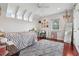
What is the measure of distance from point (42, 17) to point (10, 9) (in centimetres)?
54

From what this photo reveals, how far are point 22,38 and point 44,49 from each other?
0.42 metres

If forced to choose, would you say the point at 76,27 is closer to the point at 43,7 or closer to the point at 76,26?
the point at 76,26

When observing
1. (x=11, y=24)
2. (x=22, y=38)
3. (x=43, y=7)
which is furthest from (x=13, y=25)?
(x=43, y=7)

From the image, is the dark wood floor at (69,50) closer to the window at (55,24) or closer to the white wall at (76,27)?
the white wall at (76,27)

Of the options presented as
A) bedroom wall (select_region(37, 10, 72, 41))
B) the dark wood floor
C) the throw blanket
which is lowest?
the dark wood floor

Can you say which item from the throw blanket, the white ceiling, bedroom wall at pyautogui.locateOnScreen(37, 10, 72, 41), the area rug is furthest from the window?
the throw blanket

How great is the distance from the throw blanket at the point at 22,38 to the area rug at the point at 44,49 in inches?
3.0

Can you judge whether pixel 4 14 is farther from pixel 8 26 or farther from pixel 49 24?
pixel 49 24

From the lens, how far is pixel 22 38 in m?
1.95

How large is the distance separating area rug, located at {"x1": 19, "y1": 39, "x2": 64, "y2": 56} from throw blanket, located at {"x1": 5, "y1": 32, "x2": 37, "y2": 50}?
8cm

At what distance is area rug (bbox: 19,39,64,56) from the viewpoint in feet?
6.39

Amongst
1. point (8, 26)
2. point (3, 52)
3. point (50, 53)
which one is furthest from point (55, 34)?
point (3, 52)

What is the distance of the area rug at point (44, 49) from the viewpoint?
1.95 metres

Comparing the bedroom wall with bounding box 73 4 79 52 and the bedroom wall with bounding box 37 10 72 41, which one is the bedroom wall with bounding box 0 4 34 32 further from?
the bedroom wall with bounding box 73 4 79 52
